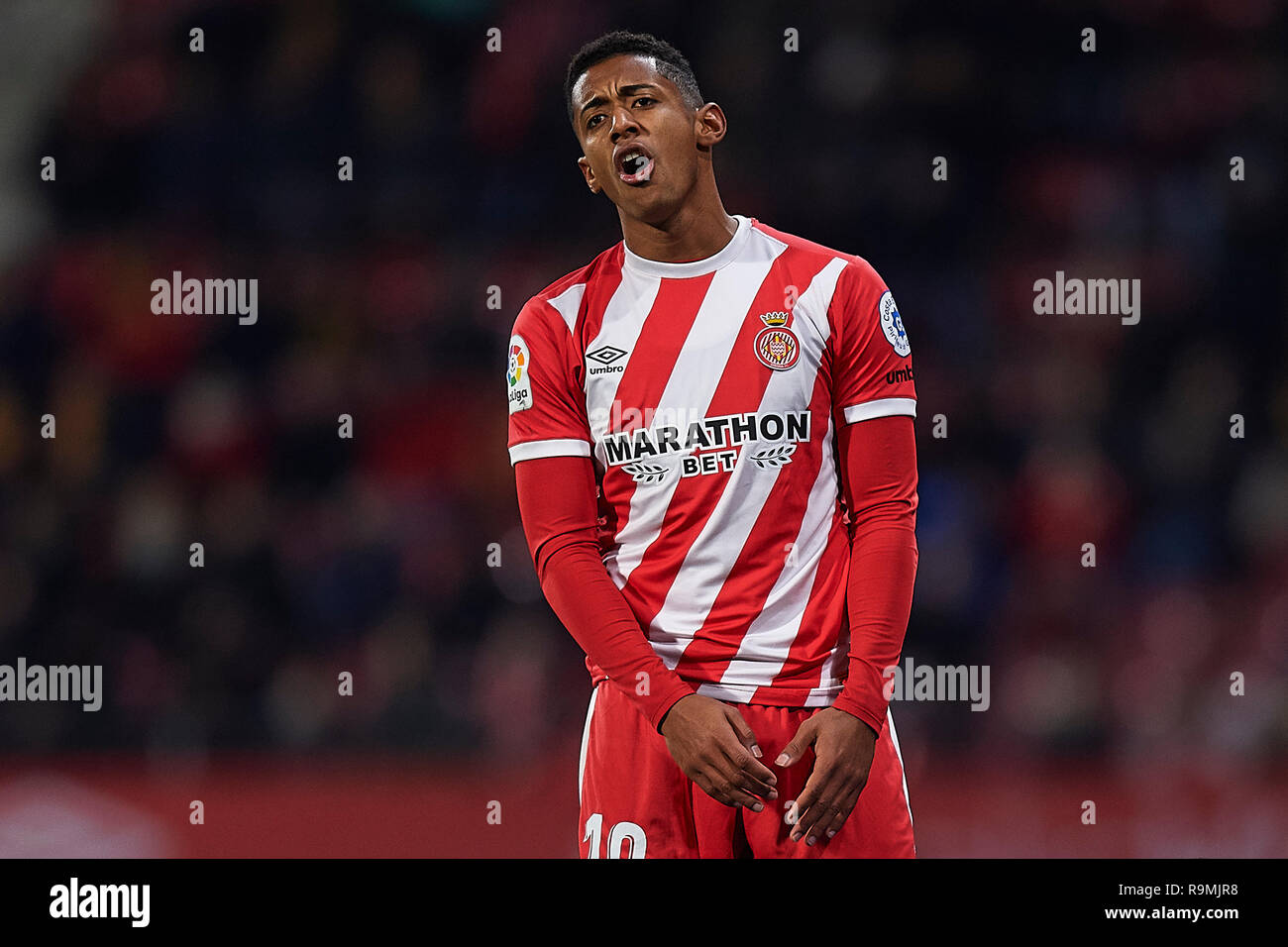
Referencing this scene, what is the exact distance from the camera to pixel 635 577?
2.06m

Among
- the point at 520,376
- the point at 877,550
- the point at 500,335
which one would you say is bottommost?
the point at 877,550

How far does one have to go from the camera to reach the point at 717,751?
6.19 ft

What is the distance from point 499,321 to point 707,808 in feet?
11.3

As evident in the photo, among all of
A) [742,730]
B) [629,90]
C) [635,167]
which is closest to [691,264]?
[635,167]

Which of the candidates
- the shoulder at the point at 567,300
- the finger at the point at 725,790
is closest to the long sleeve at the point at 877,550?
the finger at the point at 725,790

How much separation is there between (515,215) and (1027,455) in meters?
2.27

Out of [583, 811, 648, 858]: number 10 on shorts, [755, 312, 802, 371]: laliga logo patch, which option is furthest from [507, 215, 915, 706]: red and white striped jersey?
[583, 811, 648, 858]: number 10 on shorts

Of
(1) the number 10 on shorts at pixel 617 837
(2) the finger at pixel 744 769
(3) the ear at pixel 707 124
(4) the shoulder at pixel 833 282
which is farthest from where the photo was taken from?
(3) the ear at pixel 707 124

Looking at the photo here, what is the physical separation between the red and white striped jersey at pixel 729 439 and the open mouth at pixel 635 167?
18 centimetres

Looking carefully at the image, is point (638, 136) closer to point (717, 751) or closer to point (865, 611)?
point (865, 611)

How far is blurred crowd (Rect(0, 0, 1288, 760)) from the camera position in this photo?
480cm

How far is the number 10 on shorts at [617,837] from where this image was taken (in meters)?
1.98

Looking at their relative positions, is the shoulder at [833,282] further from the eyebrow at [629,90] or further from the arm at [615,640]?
the arm at [615,640]
